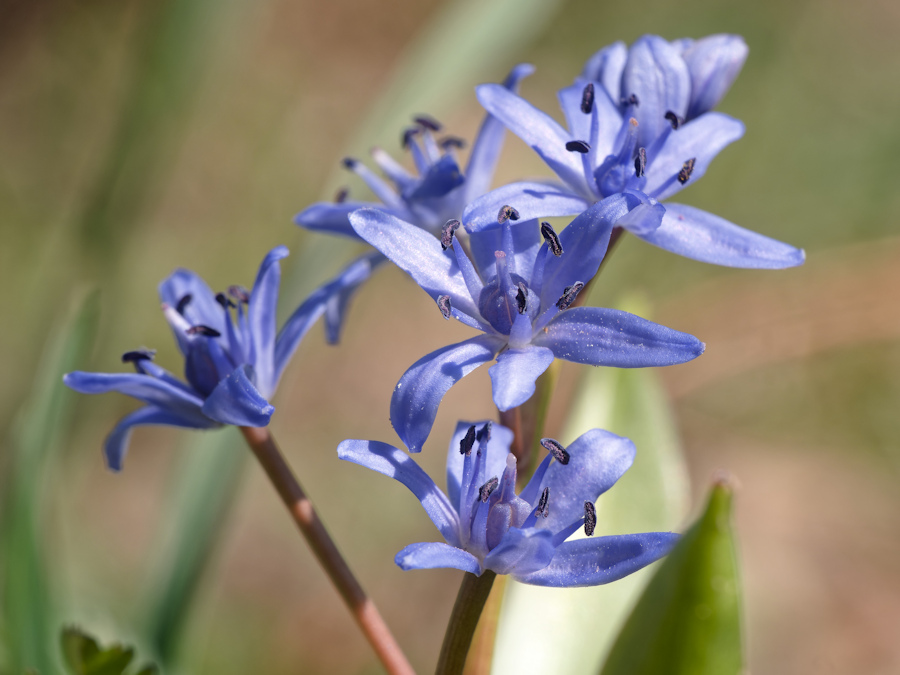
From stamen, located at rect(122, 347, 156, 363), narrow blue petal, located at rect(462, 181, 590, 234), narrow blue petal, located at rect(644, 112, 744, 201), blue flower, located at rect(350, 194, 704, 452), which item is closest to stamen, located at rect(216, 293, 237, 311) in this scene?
stamen, located at rect(122, 347, 156, 363)

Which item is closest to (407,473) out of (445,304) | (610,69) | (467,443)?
(467,443)

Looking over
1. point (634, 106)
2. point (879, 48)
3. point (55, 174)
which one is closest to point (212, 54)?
point (634, 106)


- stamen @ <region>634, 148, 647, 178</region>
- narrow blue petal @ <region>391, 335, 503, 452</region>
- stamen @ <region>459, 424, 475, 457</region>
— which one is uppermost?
stamen @ <region>634, 148, 647, 178</region>

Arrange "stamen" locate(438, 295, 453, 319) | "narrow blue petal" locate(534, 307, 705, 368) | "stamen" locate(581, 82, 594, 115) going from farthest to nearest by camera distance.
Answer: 1. "stamen" locate(581, 82, 594, 115)
2. "stamen" locate(438, 295, 453, 319)
3. "narrow blue petal" locate(534, 307, 705, 368)

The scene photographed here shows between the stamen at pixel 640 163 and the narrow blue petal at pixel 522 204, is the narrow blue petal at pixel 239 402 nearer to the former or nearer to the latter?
the narrow blue petal at pixel 522 204

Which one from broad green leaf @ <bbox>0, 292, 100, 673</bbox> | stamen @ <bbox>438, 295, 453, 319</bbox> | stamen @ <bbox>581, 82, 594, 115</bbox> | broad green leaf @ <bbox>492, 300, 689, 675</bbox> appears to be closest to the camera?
stamen @ <bbox>438, 295, 453, 319</bbox>

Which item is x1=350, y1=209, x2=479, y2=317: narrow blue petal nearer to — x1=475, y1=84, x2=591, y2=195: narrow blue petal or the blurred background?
x1=475, y1=84, x2=591, y2=195: narrow blue petal

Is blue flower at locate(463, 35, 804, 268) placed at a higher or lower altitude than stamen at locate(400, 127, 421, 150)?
lower

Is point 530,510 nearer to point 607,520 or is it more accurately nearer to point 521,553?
point 521,553
